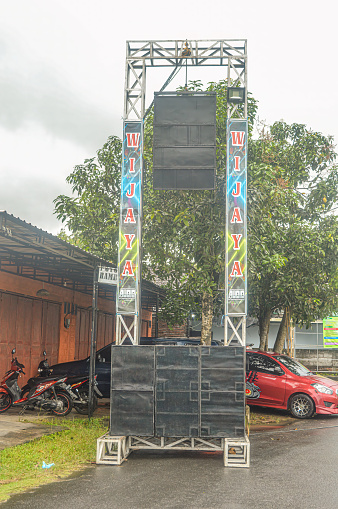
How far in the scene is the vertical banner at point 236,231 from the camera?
374 inches

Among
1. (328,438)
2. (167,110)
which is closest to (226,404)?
(328,438)

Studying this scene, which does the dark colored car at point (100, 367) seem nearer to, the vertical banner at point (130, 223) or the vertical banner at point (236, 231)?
the vertical banner at point (130, 223)

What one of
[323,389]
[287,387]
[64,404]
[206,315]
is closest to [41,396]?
[64,404]

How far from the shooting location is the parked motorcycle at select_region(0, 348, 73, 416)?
12.7 meters

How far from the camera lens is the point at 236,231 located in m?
9.59

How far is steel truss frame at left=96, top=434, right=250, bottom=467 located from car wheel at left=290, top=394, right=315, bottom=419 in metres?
5.00

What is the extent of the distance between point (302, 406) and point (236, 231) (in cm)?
668

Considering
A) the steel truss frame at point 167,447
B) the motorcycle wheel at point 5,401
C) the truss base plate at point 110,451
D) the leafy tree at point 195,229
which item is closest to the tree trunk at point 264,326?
the leafy tree at point 195,229

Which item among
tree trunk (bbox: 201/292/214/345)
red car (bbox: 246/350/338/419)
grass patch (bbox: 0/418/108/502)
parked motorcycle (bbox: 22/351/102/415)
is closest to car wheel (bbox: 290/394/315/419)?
red car (bbox: 246/350/338/419)

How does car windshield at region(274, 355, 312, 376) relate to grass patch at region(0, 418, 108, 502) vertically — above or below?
above

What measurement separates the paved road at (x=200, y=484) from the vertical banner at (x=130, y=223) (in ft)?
8.55

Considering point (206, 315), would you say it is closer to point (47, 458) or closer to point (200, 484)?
point (47, 458)

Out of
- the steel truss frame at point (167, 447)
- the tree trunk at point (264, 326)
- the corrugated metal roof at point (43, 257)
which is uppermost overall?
the corrugated metal roof at point (43, 257)

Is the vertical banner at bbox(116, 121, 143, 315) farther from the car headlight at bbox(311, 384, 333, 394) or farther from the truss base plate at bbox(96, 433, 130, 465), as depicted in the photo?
the car headlight at bbox(311, 384, 333, 394)
